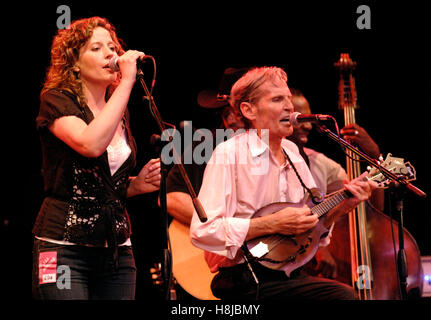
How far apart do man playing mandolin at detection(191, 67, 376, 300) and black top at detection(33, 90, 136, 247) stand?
589 millimetres

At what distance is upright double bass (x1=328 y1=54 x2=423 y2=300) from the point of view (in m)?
4.00

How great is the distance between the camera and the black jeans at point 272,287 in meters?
2.90

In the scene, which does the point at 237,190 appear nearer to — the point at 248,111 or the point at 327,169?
the point at 248,111

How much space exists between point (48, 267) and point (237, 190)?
47.4 inches

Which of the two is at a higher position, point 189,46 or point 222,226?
point 189,46

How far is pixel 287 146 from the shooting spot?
3576mm

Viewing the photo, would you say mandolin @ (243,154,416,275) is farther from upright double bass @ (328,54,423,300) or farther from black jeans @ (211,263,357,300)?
upright double bass @ (328,54,423,300)

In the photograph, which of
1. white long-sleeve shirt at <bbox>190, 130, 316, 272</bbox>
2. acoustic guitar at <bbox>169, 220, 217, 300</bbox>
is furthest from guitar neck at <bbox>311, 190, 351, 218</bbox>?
acoustic guitar at <bbox>169, 220, 217, 300</bbox>

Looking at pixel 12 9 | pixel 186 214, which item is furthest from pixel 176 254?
pixel 12 9

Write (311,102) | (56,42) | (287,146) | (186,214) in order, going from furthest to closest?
(311,102) < (186,214) < (287,146) < (56,42)

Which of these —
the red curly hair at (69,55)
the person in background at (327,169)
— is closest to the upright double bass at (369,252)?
the person in background at (327,169)

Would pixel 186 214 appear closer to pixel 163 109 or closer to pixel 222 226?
pixel 222 226
